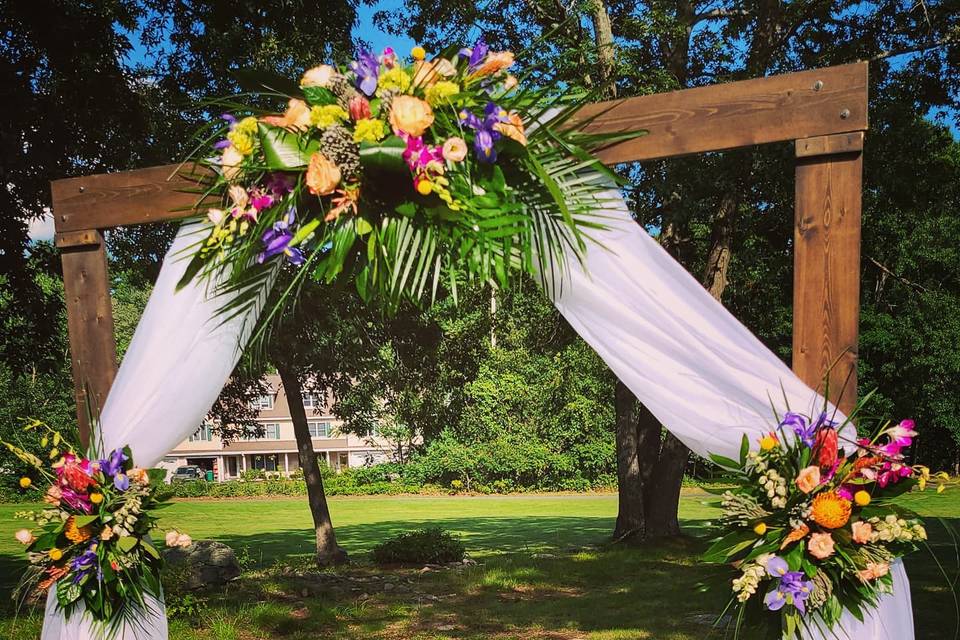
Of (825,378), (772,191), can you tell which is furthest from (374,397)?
(825,378)

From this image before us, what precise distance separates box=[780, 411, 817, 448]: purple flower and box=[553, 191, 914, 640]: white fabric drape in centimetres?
9

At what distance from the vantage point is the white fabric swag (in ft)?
8.61

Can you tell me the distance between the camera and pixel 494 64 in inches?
107

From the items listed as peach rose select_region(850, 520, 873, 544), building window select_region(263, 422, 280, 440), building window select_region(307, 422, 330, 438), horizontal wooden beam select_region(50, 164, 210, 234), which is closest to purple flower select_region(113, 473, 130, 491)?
horizontal wooden beam select_region(50, 164, 210, 234)

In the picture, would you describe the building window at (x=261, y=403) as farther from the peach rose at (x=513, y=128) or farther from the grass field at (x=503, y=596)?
the peach rose at (x=513, y=128)

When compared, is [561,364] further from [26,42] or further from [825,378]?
A: [825,378]

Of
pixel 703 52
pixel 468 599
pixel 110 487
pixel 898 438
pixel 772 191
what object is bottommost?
pixel 468 599

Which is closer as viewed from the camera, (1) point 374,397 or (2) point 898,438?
(2) point 898,438

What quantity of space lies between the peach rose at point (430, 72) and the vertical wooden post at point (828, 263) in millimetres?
1218

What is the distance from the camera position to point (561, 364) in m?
21.1

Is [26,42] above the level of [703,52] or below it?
below

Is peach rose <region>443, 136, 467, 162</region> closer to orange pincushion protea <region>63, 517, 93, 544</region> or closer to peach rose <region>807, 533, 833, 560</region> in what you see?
peach rose <region>807, 533, 833, 560</region>

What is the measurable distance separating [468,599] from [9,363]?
4.96 metres

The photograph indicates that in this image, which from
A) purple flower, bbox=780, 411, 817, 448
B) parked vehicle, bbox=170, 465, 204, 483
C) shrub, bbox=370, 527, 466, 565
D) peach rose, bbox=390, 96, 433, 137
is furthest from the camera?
parked vehicle, bbox=170, 465, 204, 483
